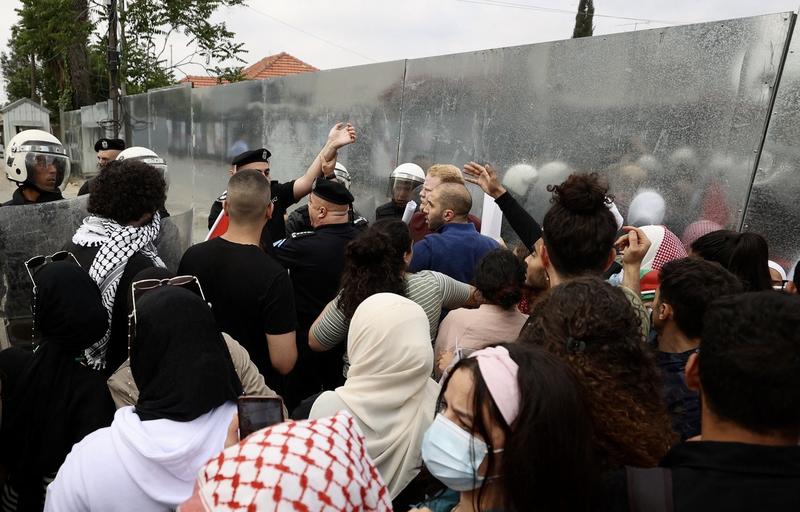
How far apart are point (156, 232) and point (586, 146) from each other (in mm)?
2966

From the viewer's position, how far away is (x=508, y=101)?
4.72m

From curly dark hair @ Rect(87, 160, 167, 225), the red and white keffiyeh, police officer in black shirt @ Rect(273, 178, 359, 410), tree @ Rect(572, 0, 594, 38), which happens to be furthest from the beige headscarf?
tree @ Rect(572, 0, 594, 38)

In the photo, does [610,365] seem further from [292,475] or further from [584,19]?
[584,19]

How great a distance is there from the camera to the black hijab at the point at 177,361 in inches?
64.6

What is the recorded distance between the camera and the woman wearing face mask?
1.22 m

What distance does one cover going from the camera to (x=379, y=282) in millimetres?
2629

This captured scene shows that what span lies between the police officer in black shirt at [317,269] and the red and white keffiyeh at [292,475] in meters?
2.03

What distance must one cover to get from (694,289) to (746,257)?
2.53 feet

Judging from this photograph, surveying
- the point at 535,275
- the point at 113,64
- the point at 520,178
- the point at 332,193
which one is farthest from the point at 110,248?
the point at 113,64

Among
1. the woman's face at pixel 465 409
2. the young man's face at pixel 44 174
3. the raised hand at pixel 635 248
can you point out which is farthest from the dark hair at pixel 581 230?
the young man's face at pixel 44 174

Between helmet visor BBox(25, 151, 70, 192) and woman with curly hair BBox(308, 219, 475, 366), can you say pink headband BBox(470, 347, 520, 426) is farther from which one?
helmet visor BBox(25, 151, 70, 192)

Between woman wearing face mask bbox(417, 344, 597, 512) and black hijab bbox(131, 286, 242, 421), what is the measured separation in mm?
695

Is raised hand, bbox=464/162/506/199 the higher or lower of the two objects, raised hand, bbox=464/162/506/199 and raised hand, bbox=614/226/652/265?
the higher

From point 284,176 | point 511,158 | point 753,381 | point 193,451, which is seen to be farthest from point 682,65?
point 284,176
